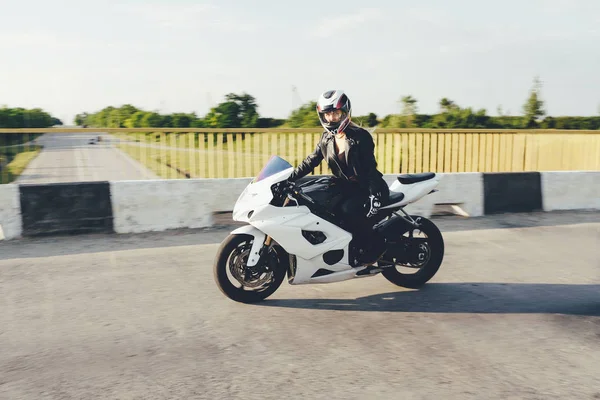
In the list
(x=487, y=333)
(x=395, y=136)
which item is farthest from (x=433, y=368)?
(x=395, y=136)

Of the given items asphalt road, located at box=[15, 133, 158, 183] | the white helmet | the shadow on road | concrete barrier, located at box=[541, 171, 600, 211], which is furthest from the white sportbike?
concrete barrier, located at box=[541, 171, 600, 211]

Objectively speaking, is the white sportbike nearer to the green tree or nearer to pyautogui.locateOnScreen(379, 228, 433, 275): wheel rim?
pyautogui.locateOnScreen(379, 228, 433, 275): wheel rim

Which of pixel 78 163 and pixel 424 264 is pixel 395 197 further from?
pixel 78 163

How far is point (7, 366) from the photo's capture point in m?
3.77

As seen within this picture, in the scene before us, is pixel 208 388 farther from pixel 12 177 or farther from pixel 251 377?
pixel 12 177

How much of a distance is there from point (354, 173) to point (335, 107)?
0.60m

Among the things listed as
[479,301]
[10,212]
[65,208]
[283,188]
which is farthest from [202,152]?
[479,301]

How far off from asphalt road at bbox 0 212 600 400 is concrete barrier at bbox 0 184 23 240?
31.9 inches

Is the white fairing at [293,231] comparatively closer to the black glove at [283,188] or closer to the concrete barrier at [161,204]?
the black glove at [283,188]

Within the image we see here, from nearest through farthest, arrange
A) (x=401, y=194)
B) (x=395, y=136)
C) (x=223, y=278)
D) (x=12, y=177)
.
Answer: (x=223, y=278) < (x=401, y=194) < (x=12, y=177) < (x=395, y=136)

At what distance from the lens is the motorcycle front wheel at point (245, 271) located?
492 centimetres

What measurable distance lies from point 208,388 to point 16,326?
196cm

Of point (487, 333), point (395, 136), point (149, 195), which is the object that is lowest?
point (487, 333)

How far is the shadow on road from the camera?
4984 millimetres
